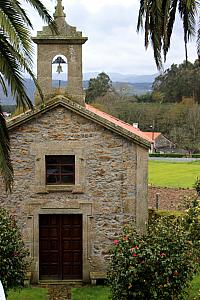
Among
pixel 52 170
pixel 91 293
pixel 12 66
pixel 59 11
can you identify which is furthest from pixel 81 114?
pixel 12 66

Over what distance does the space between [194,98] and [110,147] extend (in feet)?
185

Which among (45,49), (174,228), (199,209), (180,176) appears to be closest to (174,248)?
(174,228)

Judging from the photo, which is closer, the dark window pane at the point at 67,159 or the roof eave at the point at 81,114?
the roof eave at the point at 81,114

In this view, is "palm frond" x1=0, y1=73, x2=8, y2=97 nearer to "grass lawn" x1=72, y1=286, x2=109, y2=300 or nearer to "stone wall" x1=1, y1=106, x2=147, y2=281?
"stone wall" x1=1, y1=106, x2=147, y2=281

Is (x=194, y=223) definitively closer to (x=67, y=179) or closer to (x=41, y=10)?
(x=67, y=179)

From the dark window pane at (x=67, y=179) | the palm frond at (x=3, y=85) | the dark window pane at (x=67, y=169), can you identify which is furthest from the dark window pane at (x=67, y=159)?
the palm frond at (x=3, y=85)

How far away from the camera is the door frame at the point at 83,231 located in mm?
16359

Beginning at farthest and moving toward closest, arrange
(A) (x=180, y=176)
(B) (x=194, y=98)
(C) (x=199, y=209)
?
(B) (x=194, y=98), (A) (x=180, y=176), (C) (x=199, y=209)

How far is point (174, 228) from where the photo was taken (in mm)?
12586

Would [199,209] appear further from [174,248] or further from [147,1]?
[147,1]

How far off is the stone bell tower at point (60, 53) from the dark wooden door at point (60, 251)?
378 centimetres

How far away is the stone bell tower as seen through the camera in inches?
639

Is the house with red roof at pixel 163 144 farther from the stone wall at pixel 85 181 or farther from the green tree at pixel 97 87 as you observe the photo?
the stone wall at pixel 85 181

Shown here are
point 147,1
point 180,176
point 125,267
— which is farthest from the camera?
point 180,176
